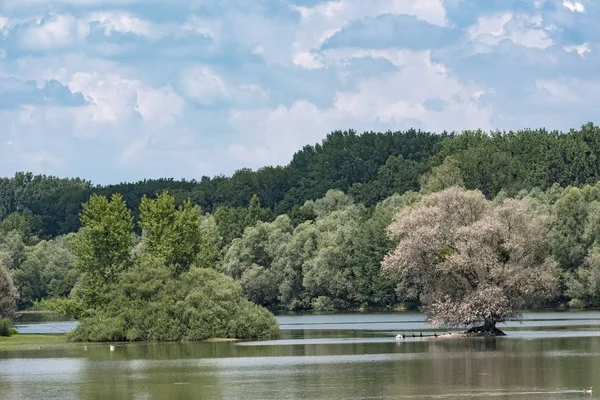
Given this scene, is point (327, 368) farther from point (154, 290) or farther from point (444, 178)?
point (444, 178)

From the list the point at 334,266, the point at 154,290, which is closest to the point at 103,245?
the point at 154,290

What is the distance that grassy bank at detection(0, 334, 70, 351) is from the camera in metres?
86.9

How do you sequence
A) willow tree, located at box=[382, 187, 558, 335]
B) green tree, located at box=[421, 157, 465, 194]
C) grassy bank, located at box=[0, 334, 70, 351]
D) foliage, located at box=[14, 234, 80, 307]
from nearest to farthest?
willow tree, located at box=[382, 187, 558, 335], grassy bank, located at box=[0, 334, 70, 351], green tree, located at box=[421, 157, 465, 194], foliage, located at box=[14, 234, 80, 307]

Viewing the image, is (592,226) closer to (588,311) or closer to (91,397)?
(588,311)

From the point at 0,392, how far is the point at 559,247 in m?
86.5

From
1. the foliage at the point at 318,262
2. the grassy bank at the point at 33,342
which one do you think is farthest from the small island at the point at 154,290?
the foliage at the point at 318,262

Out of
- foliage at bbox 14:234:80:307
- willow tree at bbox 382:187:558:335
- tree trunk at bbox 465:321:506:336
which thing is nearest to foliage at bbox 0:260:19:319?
willow tree at bbox 382:187:558:335

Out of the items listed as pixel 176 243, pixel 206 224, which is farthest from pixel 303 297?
pixel 176 243

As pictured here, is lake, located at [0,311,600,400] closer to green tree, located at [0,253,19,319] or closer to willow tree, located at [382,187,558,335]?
willow tree, located at [382,187,558,335]

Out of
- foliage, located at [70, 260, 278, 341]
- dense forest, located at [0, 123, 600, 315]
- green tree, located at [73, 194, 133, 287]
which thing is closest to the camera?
foliage, located at [70, 260, 278, 341]

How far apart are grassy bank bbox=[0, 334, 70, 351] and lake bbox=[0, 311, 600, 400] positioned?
3.45 m

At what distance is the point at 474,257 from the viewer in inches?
3120

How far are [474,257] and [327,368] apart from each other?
21.3 m

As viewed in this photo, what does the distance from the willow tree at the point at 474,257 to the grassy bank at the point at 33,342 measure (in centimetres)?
2633
